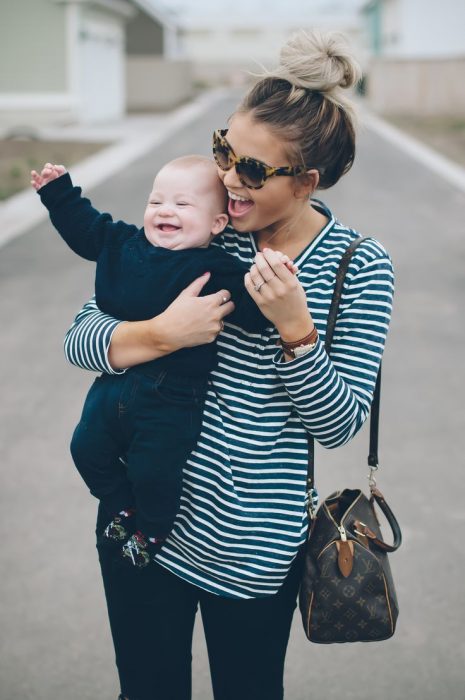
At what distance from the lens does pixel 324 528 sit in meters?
1.85

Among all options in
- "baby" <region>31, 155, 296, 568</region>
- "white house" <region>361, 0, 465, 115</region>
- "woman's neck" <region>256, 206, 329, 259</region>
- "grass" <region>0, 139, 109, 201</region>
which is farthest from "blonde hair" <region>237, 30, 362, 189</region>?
"white house" <region>361, 0, 465, 115</region>

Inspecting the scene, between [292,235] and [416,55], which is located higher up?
[416,55]

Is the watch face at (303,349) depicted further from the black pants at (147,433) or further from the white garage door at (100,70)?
the white garage door at (100,70)

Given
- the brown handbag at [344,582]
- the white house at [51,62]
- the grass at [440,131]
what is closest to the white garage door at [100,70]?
the white house at [51,62]

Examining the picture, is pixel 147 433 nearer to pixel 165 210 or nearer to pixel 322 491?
pixel 165 210

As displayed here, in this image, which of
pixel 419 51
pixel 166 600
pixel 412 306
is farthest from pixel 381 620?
pixel 419 51

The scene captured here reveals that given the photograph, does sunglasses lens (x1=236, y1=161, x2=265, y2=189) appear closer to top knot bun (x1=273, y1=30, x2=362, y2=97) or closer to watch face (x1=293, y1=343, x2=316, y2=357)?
top knot bun (x1=273, y1=30, x2=362, y2=97)

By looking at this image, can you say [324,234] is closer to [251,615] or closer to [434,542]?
[251,615]

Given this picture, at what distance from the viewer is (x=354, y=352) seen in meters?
1.69

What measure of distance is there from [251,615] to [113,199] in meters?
11.6

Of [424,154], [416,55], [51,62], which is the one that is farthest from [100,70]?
[416,55]

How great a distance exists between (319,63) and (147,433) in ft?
2.59

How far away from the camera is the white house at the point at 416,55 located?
35875 millimetres

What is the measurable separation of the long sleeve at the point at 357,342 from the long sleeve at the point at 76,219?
0.52 meters
